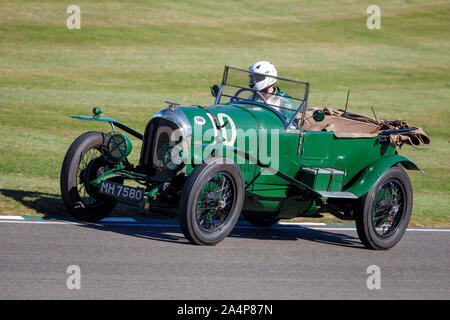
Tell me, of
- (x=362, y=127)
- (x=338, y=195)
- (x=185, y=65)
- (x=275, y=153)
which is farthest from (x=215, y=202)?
(x=185, y=65)

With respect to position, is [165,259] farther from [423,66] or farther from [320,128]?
[423,66]

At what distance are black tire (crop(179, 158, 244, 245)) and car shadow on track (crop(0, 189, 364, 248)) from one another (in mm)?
378

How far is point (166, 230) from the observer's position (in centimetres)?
798

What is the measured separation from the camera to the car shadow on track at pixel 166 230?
7695 millimetres

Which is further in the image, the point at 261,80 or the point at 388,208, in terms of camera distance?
the point at 261,80

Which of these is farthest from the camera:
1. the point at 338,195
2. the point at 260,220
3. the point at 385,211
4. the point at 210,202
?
the point at 260,220

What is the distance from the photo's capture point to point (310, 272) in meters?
6.62

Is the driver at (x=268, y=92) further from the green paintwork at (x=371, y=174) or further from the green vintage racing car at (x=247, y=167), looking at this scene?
the green paintwork at (x=371, y=174)

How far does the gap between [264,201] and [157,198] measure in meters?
1.22

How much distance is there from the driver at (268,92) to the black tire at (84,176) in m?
1.88

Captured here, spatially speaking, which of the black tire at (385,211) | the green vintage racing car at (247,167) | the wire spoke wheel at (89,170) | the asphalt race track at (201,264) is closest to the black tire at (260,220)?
the green vintage racing car at (247,167)

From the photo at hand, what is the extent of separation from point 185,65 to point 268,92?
17.3 metres

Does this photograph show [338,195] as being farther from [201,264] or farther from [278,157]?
[201,264]
